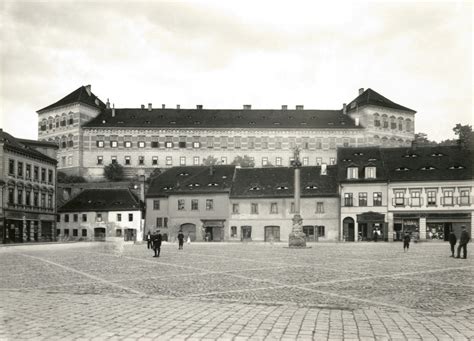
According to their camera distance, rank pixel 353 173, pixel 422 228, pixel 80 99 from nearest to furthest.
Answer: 1. pixel 422 228
2. pixel 353 173
3. pixel 80 99

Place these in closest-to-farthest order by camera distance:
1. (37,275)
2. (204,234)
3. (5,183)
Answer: (37,275)
(5,183)
(204,234)

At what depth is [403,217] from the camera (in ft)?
217

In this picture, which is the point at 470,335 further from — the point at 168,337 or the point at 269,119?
the point at 269,119

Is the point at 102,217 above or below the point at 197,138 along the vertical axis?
below

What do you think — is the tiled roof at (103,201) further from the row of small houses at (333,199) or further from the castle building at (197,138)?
the castle building at (197,138)

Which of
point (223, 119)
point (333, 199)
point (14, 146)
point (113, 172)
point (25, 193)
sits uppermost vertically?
point (223, 119)

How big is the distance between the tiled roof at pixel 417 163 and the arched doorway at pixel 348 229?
14.6 feet

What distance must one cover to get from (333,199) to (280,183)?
263 inches

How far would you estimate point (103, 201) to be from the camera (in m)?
81.9

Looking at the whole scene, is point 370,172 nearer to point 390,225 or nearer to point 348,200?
point 348,200

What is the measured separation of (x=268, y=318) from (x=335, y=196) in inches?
2369

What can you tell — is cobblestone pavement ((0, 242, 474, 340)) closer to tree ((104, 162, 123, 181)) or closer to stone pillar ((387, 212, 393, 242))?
stone pillar ((387, 212, 393, 242))

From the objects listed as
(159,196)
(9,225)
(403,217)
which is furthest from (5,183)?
(403,217)

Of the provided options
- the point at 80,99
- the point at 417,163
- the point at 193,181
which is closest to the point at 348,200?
the point at 417,163
